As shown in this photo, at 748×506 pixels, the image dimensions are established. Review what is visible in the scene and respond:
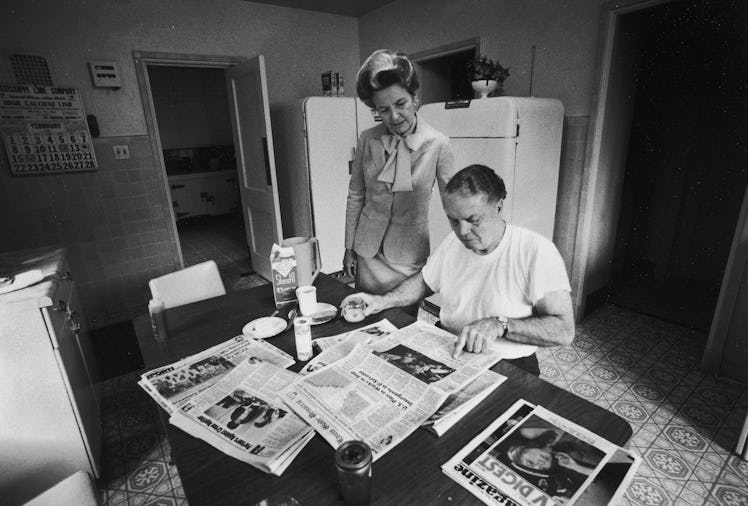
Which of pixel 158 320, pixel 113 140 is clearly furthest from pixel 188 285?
pixel 113 140

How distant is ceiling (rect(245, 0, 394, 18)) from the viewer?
12.6ft

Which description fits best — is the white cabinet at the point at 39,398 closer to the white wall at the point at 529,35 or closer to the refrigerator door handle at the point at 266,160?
the refrigerator door handle at the point at 266,160

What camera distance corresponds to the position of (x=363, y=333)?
130 cm

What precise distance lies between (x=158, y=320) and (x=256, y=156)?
2.64 m

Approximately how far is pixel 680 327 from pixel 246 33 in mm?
4313

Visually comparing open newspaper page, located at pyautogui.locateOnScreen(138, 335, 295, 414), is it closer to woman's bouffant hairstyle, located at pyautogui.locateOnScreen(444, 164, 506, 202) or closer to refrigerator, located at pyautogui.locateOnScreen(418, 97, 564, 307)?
woman's bouffant hairstyle, located at pyautogui.locateOnScreen(444, 164, 506, 202)

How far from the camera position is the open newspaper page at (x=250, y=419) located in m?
0.83

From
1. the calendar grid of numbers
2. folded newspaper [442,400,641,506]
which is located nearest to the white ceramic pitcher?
folded newspaper [442,400,641,506]

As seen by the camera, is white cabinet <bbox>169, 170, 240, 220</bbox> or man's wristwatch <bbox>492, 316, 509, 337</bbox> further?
white cabinet <bbox>169, 170, 240, 220</bbox>

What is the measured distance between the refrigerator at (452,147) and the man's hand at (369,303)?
1464mm

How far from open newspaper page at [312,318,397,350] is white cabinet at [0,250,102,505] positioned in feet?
3.40

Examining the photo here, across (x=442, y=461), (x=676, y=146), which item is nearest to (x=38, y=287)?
(x=442, y=461)

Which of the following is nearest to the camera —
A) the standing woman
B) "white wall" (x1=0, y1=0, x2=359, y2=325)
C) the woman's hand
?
the standing woman

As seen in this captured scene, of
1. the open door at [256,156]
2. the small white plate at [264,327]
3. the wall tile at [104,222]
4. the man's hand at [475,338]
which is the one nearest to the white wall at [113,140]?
the wall tile at [104,222]
